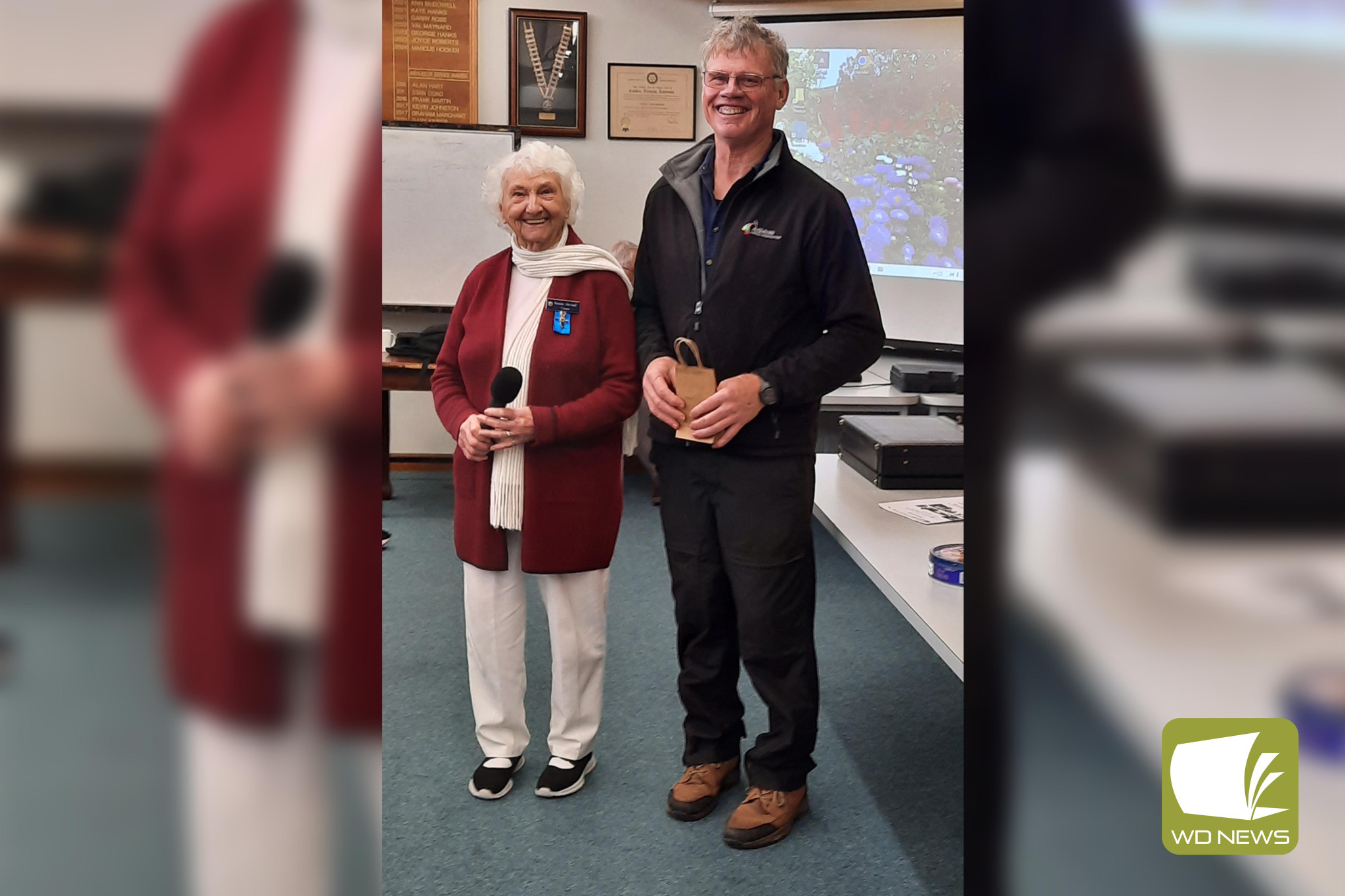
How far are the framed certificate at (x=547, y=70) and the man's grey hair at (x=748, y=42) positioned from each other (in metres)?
3.11

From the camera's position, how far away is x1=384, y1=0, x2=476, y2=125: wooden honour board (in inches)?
192

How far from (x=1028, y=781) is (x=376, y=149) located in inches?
10.5

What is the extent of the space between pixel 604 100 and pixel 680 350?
330 cm

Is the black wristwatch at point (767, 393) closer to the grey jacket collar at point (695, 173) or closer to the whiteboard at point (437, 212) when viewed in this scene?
the grey jacket collar at point (695, 173)

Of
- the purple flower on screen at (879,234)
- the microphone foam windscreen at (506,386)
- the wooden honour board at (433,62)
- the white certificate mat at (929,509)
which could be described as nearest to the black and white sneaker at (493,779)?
the microphone foam windscreen at (506,386)

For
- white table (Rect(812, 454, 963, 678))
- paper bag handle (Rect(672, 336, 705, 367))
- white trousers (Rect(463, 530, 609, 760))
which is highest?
paper bag handle (Rect(672, 336, 705, 367))

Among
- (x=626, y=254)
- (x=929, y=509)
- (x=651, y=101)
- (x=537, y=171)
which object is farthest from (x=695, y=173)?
(x=651, y=101)

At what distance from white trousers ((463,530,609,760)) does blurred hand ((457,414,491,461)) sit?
0.20 metres

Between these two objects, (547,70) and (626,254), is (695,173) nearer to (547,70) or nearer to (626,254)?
(626,254)

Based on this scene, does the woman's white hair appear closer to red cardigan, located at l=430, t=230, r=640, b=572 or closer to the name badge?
red cardigan, located at l=430, t=230, r=640, b=572

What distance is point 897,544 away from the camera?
219cm

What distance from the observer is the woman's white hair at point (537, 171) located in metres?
2.14

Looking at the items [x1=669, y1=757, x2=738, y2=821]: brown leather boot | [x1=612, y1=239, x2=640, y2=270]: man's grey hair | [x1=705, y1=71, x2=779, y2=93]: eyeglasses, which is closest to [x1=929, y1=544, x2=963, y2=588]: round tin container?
[x1=669, y1=757, x2=738, y2=821]: brown leather boot

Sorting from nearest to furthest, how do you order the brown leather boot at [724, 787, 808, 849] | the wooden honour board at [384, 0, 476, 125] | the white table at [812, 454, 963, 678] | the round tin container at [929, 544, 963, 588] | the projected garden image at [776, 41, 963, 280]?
the white table at [812, 454, 963, 678] < the round tin container at [929, 544, 963, 588] < the brown leather boot at [724, 787, 808, 849] < the projected garden image at [776, 41, 963, 280] < the wooden honour board at [384, 0, 476, 125]
